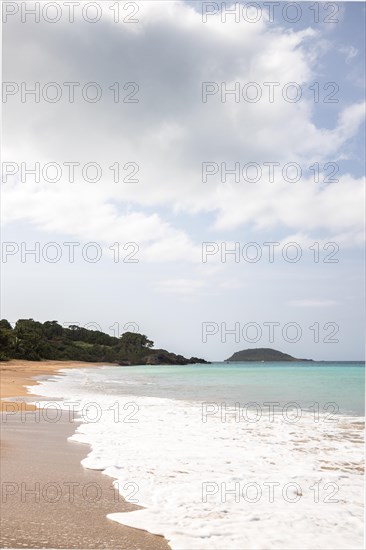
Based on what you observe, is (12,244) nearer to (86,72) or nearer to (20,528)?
(86,72)

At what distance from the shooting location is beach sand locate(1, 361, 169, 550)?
3199 mm

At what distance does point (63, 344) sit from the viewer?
68812mm

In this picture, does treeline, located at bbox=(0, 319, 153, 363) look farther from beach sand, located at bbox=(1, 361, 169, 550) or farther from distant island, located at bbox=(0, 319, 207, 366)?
beach sand, located at bbox=(1, 361, 169, 550)

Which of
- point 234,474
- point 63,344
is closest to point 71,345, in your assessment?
point 63,344

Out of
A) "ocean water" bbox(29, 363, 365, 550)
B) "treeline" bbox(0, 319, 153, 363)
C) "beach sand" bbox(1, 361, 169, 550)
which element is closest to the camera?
"beach sand" bbox(1, 361, 169, 550)

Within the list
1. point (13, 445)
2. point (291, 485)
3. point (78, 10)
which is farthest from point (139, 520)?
point (78, 10)

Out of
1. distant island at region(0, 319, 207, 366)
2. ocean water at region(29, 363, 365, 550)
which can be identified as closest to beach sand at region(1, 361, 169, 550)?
ocean water at region(29, 363, 365, 550)

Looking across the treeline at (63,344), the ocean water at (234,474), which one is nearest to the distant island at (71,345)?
the treeline at (63,344)

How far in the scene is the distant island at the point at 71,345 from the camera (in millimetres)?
52812

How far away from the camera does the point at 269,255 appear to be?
7426 millimetres

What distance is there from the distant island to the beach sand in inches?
1710

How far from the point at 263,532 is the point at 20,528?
1.77 meters

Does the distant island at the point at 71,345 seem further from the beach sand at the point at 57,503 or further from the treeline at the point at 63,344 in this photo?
the beach sand at the point at 57,503

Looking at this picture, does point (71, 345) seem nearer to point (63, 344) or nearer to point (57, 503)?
point (63, 344)
